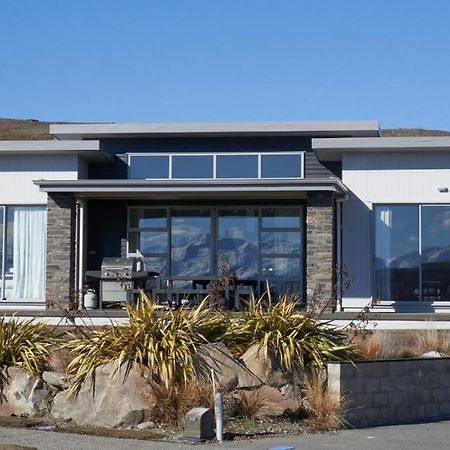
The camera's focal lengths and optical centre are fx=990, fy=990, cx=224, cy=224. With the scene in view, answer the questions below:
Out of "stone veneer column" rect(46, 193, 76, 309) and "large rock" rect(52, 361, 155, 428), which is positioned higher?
"stone veneer column" rect(46, 193, 76, 309)

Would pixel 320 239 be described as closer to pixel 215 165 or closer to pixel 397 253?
pixel 397 253

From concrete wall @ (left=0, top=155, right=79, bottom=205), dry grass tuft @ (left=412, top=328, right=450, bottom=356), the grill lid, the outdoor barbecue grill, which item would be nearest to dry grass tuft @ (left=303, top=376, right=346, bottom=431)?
dry grass tuft @ (left=412, top=328, right=450, bottom=356)

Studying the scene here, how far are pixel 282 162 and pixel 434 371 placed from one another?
10889mm

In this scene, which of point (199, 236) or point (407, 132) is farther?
point (407, 132)

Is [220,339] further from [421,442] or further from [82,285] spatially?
[82,285]

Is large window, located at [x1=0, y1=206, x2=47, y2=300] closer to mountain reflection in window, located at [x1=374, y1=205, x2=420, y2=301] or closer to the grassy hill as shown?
mountain reflection in window, located at [x1=374, y1=205, x2=420, y2=301]

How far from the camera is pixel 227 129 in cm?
2530

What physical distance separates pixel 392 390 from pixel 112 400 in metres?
4.32

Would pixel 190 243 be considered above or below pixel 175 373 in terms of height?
above

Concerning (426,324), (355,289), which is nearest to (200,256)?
(355,289)

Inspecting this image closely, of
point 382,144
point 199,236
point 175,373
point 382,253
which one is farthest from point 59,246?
point 175,373

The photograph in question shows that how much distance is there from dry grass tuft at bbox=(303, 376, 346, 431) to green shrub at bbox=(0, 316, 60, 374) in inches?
153

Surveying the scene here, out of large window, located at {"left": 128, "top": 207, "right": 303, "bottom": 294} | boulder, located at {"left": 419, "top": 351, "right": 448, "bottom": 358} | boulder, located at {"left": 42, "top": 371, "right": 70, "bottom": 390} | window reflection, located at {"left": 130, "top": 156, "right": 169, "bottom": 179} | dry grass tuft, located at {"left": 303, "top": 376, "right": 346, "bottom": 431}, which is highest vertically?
window reflection, located at {"left": 130, "top": 156, "right": 169, "bottom": 179}

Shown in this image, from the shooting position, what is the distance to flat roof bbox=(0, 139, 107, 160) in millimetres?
24141
